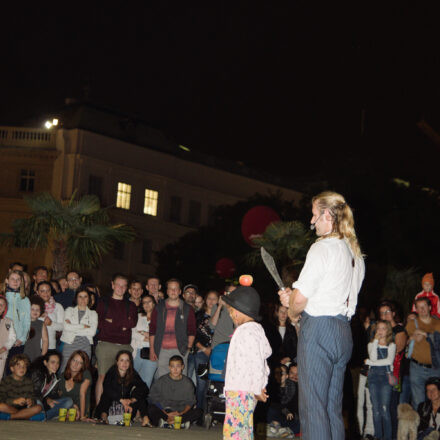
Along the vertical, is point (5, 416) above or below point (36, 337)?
below

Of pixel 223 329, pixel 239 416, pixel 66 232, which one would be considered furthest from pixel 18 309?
pixel 239 416

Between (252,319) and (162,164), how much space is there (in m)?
54.3

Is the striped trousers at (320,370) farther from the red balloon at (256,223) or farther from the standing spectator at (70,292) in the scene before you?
the red balloon at (256,223)

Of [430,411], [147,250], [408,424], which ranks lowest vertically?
[408,424]

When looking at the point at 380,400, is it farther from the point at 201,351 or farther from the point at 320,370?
the point at 320,370

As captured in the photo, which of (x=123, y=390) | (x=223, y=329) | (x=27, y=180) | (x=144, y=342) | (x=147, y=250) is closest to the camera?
(x=223, y=329)

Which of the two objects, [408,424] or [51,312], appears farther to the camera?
[51,312]

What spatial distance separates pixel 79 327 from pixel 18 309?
3.87ft

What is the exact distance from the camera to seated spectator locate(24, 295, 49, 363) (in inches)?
497

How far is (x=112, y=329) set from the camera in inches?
509

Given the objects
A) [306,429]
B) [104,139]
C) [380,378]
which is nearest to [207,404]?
[380,378]

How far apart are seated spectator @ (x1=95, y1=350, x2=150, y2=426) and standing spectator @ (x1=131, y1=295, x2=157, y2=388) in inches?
19.6

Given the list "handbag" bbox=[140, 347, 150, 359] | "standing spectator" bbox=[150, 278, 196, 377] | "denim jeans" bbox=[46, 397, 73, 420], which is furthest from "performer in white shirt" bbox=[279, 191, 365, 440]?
"handbag" bbox=[140, 347, 150, 359]

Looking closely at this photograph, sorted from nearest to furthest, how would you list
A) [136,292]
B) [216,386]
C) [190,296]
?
1. [216,386]
2. [136,292]
3. [190,296]
